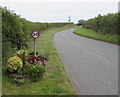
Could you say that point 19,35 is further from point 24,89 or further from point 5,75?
point 24,89

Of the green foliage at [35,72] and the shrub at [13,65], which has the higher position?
the shrub at [13,65]

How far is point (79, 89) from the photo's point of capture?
412cm

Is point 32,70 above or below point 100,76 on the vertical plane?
above

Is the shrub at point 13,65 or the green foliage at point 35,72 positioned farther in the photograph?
the shrub at point 13,65

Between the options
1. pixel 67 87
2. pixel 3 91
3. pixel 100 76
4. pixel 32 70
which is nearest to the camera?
pixel 3 91

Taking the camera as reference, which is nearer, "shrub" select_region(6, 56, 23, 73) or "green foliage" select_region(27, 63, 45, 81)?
"green foliage" select_region(27, 63, 45, 81)

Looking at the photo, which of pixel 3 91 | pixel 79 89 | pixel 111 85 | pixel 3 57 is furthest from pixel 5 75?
pixel 111 85

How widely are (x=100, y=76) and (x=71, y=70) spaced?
4.07 feet

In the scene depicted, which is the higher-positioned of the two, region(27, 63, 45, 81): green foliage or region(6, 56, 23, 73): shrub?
region(6, 56, 23, 73): shrub

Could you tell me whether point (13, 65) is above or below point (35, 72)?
above

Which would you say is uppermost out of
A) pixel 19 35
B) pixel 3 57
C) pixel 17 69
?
pixel 19 35

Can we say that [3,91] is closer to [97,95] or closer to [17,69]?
[17,69]

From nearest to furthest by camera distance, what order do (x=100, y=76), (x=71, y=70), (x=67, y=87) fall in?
(x=67, y=87) → (x=100, y=76) → (x=71, y=70)

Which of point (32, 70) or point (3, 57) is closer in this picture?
point (32, 70)
